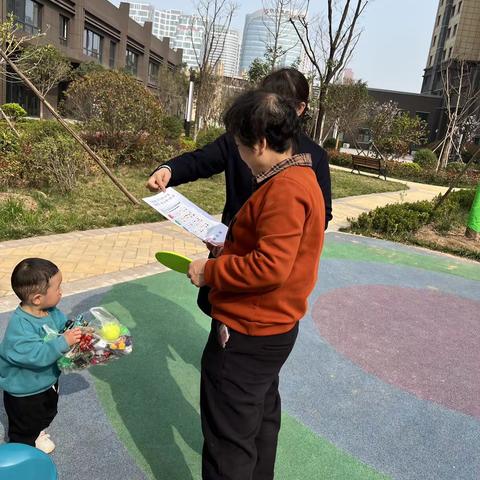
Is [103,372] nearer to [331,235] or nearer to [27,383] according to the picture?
[27,383]

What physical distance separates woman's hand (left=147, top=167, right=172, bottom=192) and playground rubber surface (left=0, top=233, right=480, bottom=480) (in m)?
1.36

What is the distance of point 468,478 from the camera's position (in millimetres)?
2553

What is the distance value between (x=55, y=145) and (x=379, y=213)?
590 cm

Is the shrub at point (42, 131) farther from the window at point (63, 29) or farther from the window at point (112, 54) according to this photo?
the window at point (112, 54)

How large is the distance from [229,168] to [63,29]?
35315 mm

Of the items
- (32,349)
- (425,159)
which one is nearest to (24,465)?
(32,349)

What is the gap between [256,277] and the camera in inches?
57.1

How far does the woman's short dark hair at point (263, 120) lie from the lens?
146 centimetres

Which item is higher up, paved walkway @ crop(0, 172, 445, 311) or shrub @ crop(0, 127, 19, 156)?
shrub @ crop(0, 127, 19, 156)

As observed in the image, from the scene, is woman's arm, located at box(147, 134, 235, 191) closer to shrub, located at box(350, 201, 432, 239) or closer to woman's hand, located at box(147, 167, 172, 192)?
woman's hand, located at box(147, 167, 172, 192)

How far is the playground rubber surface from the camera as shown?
248 cm

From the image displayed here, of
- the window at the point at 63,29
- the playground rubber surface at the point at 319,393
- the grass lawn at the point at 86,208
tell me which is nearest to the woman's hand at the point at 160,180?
the playground rubber surface at the point at 319,393

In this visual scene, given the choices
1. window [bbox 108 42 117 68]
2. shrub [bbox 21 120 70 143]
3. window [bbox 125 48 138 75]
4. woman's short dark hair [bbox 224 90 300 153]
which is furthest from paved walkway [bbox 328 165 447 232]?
window [bbox 125 48 138 75]

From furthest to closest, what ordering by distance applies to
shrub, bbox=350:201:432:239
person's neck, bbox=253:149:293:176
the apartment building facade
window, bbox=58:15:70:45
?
window, bbox=58:15:70:45 < the apartment building facade < shrub, bbox=350:201:432:239 < person's neck, bbox=253:149:293:176
